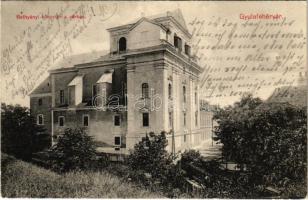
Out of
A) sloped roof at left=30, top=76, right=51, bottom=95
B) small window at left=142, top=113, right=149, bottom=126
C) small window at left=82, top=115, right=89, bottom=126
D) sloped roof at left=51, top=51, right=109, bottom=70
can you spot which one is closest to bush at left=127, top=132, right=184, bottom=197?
small window at left=142, top=113, right=149, bottom=126

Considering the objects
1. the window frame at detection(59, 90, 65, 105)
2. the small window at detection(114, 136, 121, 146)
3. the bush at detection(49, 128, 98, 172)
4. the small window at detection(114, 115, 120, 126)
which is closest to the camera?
the bush at detection(49, 128, 98, 172)

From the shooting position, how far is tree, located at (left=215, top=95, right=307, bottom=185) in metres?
6.21

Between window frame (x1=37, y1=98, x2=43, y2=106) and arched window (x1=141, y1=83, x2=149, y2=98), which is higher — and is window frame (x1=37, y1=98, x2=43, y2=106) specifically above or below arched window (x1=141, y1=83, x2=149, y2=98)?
below

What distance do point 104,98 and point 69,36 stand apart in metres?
1.93

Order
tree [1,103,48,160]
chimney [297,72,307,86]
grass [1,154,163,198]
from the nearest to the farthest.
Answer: chimney [297,72,307,86] < grass [1,154,163,198] < tree [1,103,48,160]

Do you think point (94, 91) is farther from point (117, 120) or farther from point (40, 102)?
point (40, 102)

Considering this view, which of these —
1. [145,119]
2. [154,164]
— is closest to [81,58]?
[145,119]

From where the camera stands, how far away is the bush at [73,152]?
739 centimetres

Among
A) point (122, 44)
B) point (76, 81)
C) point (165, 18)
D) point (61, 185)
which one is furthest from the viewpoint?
point (76, 81)

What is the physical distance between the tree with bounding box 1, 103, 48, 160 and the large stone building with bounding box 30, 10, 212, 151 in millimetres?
307

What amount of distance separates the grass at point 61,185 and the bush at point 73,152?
336 millimetres

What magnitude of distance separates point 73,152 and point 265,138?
16.2ft

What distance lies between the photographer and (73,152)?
24.6ft

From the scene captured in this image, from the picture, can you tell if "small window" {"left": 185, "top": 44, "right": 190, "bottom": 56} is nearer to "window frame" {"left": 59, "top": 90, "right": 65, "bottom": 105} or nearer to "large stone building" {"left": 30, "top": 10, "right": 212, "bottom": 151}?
"large stone building" {"left": 30, "top": 10, "right": 212, "bottom": 151}
